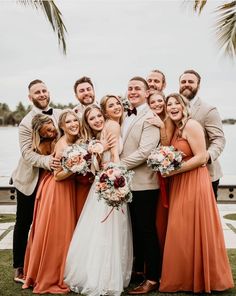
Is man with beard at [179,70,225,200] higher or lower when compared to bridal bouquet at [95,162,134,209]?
higher

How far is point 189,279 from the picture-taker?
4984mm

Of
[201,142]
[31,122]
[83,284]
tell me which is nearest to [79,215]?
[83,284]

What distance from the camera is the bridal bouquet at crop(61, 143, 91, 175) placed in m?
4.78

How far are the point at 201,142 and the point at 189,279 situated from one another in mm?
1331

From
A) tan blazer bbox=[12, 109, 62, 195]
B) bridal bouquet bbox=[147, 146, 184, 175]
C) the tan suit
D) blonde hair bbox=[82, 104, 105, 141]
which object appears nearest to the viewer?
bridal bouquet bbox=[147, 146, 184, 175]

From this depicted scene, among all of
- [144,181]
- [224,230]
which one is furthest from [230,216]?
[144,181]

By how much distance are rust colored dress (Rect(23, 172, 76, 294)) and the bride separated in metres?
0.11

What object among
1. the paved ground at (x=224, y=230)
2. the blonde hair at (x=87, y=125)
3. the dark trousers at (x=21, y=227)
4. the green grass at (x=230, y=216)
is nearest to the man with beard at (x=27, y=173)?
the dark trousers at (x=21, y=227)

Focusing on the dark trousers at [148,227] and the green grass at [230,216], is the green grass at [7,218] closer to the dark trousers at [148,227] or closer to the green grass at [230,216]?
the green grass at [230,216]

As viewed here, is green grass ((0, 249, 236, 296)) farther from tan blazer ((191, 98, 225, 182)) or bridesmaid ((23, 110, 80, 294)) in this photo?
tan blazer ((191, 98, 225, 182))

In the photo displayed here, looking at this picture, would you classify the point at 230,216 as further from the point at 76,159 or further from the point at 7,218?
the point at 76,159

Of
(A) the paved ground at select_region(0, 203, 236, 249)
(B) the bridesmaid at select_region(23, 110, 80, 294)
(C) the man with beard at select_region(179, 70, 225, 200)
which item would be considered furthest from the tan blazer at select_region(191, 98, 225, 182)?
(A) the paved ground at select_region(0, 203, 236, 249)

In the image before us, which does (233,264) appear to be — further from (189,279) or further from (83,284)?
(83,284)

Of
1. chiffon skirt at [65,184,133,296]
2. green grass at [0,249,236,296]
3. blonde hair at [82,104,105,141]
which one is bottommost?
green grass at [0,249,236,296]
